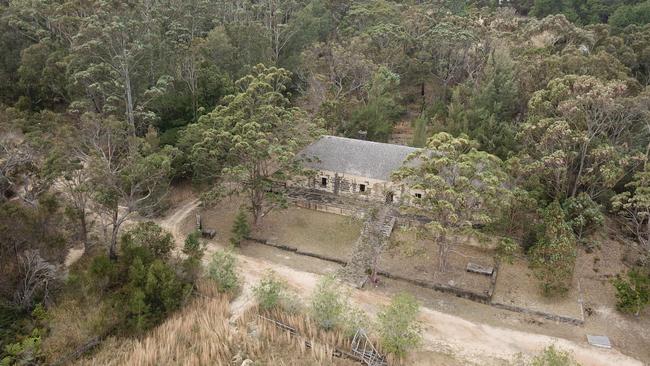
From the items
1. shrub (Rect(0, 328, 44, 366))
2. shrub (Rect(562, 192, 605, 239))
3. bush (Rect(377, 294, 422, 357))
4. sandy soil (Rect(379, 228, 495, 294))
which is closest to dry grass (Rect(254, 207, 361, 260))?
sandy soil (Rect(379, 228, 495, 294))

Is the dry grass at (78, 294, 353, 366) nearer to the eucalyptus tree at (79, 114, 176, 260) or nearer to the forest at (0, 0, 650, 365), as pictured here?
the forest at (0, 0, 650, 365)

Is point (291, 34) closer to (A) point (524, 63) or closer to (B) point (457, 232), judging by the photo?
(A) point (524, 63)

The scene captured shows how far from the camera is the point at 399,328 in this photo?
897 inches

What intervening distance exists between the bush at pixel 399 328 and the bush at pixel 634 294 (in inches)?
512

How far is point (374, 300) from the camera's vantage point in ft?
92.8

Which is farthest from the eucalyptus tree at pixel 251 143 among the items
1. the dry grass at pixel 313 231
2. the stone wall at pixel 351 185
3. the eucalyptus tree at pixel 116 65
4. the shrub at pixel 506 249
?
the shrub at pixel 506 249

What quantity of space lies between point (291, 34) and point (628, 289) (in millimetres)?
46406

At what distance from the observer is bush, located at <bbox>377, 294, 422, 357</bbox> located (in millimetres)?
22742

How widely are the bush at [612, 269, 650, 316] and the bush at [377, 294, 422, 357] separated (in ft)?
42.7

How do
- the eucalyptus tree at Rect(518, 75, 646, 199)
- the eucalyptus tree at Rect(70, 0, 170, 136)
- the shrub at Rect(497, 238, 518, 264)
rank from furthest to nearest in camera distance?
the eucalyptus tree at Rect(70, 0, 170, 136), the eucalyptus tree at Rect(518, 75, 646, 199), the shrub at Rect(497, 238, 518, 264)

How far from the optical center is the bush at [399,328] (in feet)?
74.6

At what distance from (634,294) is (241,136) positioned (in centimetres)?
2580


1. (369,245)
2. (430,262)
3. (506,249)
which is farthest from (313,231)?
(506,249)

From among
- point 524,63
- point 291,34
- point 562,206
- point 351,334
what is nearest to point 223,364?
point 351,334
